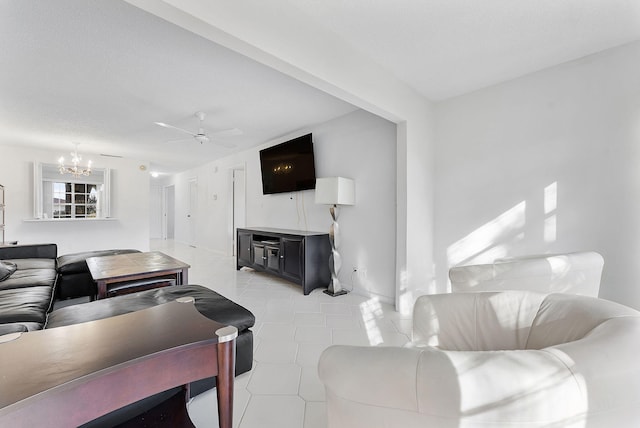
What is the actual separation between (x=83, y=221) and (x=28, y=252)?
288cm

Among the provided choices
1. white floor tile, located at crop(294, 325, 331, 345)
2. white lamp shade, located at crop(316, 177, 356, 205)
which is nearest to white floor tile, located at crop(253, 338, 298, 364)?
white floor tile, located at crop(294, 325, 331, 345)

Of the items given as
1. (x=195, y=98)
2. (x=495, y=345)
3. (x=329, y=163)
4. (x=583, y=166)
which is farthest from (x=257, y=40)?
(x=583, y=166)

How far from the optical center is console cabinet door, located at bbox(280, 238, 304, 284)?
139 inches

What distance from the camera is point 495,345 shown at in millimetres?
1150

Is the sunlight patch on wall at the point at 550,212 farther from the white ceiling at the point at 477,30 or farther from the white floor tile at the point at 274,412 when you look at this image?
the white floor tile at the point at 274,412

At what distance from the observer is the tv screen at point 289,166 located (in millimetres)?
4031

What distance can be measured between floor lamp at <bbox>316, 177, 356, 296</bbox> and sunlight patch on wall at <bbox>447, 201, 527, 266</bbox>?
1.32 meters

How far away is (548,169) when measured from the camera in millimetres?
2381

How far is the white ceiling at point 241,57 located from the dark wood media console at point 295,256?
5.44 ft

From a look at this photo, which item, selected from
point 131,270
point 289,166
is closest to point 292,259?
point 289,166

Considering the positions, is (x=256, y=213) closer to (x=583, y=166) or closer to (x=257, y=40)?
(x=257, y=40)

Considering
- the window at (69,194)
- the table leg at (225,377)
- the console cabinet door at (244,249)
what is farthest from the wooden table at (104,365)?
the window at (69,194)

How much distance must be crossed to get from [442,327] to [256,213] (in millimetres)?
4454

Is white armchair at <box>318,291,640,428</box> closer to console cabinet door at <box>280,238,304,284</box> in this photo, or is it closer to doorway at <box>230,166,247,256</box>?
console cabinet door at <box>280,238,304,284</box>
